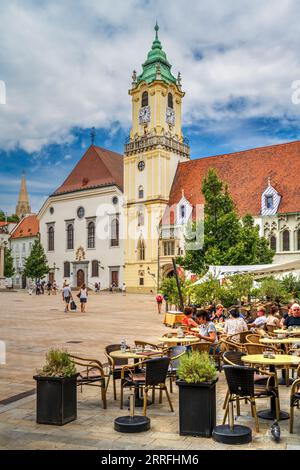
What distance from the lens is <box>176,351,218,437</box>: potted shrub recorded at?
637 cm

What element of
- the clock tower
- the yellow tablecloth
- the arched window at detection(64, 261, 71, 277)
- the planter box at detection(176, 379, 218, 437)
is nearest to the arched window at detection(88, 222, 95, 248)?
the arched window at detection(64, 261, 71, 277)

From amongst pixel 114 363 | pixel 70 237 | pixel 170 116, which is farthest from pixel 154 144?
pixel 114 363

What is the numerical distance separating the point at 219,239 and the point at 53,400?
958 inches

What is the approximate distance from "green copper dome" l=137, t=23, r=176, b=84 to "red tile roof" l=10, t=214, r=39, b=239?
3059cm

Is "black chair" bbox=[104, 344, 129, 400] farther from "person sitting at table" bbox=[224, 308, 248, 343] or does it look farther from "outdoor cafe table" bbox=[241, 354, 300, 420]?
"person sitting at table" bbox=[224, 308, 248, 343]

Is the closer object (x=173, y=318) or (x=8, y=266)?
(x=173, y=318)

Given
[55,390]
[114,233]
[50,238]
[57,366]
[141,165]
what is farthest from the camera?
[50,238]

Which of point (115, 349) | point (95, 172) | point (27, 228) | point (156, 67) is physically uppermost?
point (156, 67)

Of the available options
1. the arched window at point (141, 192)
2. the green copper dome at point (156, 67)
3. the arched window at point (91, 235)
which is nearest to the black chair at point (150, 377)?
the arched window at point (141, 192)

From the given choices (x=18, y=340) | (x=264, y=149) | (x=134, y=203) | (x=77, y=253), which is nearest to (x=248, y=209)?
(x=264, y=149)

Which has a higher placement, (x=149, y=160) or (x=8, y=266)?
(x=149, y=160)

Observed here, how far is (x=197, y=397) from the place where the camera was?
6.41m

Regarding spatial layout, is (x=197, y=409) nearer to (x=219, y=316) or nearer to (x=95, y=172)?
(x=219, y=316)
